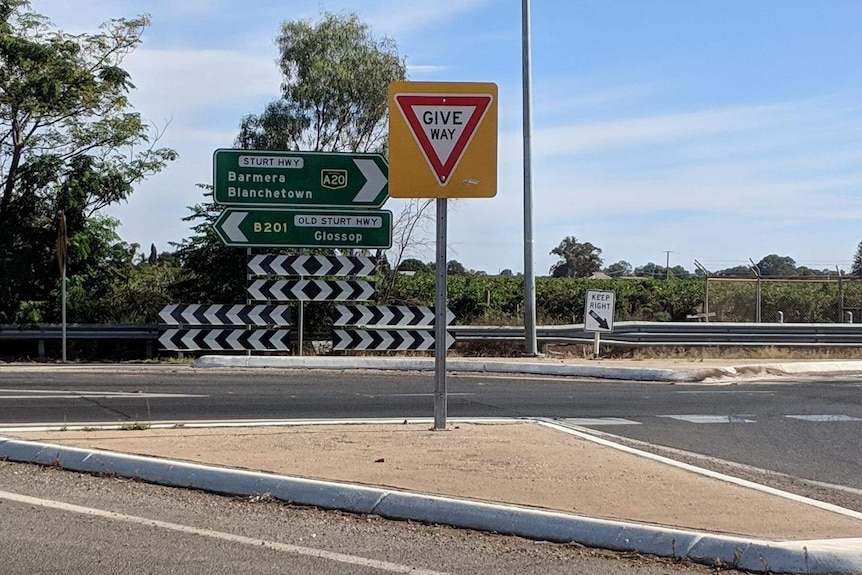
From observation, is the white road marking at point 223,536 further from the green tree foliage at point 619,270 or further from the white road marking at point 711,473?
the green tree foliage at point 619,270

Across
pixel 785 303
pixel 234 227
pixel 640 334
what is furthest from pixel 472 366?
pixel 785 303

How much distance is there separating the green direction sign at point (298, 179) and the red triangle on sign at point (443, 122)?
10.2 m

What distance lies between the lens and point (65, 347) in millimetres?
19969

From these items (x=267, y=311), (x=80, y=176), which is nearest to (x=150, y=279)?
(x=80, y=176)

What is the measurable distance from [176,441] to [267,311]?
35.3 feet

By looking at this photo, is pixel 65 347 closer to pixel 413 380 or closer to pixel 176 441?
pixel 413 380

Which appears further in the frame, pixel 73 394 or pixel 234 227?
pixel 234 227

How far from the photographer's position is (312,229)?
63.2 feet

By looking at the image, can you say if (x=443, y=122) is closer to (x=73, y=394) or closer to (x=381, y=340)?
(x=73, y=394)

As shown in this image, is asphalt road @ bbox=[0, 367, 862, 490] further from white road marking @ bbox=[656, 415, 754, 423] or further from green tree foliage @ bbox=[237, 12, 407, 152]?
green tree foliage @ bbox=[237, 12, 407, 152]

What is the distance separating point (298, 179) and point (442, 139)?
1056 cm

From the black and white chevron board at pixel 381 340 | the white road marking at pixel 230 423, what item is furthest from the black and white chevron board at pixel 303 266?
the white road marking at pixel 230 423

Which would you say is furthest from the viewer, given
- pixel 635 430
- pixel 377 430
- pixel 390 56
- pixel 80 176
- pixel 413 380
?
pixel 390 56

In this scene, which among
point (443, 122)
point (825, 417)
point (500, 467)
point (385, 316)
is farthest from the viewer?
point (385, 316)
